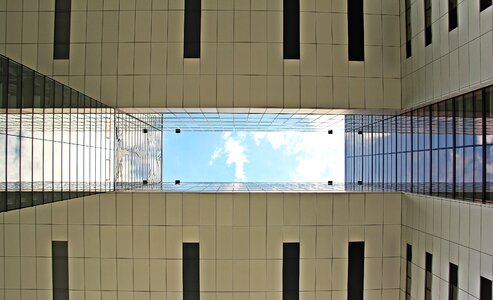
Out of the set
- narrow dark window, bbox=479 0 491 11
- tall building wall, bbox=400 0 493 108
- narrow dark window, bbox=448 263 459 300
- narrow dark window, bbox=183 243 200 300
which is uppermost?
narrow dark window, bbox=479 0 491 11

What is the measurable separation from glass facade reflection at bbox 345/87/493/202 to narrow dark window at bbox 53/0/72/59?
23.5 m

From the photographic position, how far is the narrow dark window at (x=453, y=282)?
2252 centimetres

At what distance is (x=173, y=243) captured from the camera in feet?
97.6

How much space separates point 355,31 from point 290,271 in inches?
696

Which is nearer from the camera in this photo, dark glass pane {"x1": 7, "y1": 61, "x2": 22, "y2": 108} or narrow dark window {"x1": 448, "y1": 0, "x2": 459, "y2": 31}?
dark glass pane {"x1": 7, "y1": 61, "x2": 22, "y2": 108}

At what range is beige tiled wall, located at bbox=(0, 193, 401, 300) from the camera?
2970 centimetres

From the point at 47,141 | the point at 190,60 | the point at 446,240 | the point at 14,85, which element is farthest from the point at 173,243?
the point at 446,240

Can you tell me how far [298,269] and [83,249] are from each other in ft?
49.6

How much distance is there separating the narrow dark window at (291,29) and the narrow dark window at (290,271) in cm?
1350

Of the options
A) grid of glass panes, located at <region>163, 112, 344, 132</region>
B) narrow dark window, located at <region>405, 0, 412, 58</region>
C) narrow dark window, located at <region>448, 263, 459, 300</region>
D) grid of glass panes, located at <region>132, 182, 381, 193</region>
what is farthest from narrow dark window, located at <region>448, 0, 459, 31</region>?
grid of glass panes, located at <region>132, 182, 381, 193</region>

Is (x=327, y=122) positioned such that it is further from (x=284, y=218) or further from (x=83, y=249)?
(x=83, y=249)

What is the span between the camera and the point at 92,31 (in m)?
30.1

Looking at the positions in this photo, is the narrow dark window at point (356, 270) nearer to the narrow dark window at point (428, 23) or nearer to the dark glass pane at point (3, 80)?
the narrow dark window at point (428, 23)

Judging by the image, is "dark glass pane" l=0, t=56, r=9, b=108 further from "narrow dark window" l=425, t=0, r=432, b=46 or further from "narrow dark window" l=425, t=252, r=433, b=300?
"narrow dark window" l=425, t=252, r=433, b=300
